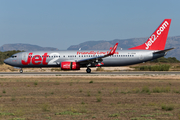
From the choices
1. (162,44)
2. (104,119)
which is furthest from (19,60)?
(104,119)

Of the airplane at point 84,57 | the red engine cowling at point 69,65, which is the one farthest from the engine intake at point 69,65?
the airplane at point 84,57

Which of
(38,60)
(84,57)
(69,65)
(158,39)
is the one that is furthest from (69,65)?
(158,39)

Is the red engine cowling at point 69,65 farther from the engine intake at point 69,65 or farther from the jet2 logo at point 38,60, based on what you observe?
the jet2 logo at point 38,60

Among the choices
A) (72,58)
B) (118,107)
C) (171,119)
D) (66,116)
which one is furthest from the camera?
(72,58)

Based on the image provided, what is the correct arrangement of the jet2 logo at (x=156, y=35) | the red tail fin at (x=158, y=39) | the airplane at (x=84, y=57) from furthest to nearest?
the jet2 logo at (x=156, y=35) → the red tail fin at (x=158, y=39) → the airplane at (x=84, y=57)

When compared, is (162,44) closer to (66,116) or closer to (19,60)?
(19,60)

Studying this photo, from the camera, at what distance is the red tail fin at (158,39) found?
133ft

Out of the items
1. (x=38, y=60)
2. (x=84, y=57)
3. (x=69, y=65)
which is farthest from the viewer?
(x=38, y=60)

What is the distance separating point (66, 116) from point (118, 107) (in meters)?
2.93

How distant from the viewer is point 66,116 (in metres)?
10.1

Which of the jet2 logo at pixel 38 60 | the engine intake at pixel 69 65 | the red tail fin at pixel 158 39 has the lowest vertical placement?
the engine intake at pixel 69 65

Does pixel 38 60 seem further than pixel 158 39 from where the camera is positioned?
No

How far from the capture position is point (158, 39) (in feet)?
133

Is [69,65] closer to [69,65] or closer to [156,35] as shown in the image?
[69,65]
